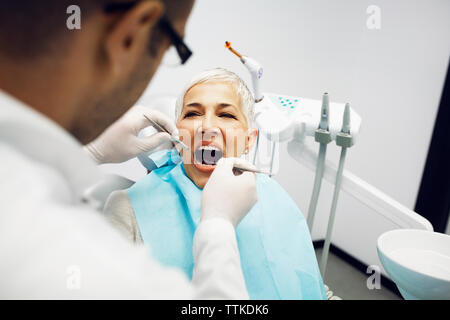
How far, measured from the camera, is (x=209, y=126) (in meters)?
1.03

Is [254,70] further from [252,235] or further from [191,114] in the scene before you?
[252,235]

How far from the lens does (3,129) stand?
0.34m

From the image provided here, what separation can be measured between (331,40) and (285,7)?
15.6 inches

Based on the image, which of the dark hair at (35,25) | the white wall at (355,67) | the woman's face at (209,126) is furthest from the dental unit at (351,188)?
the dark hair at (35,25)

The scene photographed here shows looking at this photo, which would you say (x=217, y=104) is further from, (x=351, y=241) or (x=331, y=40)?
(x=351, y=241)

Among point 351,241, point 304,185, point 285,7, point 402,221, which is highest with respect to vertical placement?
point 285,7

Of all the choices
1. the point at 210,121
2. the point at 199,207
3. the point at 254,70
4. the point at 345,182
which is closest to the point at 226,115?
the point at 210,121

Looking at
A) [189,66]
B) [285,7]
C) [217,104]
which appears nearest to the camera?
[217,104]

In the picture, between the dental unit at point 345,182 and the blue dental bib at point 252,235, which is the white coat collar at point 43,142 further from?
the blue dental bib at point 252,235

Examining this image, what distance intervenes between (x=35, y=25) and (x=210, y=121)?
27.4 inches

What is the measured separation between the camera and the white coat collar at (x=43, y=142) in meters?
0.33

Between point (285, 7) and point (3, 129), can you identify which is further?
point (285, 7)

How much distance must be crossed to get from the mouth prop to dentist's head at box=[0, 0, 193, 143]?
0.61 m

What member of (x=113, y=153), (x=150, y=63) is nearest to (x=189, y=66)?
(x=113, y=153)
